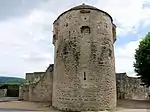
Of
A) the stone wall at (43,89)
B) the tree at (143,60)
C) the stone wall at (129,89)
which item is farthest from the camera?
the stone wall at (129,89)

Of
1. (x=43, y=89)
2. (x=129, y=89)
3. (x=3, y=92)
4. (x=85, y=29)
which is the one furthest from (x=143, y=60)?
(x=3, y=92)

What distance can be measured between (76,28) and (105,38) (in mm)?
2640

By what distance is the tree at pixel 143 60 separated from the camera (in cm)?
2436

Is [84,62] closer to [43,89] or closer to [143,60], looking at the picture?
[143,60]

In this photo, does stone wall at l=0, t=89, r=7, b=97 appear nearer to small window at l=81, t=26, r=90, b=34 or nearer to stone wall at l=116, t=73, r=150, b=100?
stone wall at l=116, t=73, r=150, b=100

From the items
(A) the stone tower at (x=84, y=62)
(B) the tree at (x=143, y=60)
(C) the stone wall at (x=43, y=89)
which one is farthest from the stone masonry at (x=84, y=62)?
(B) the tree at (x=143, y=60)

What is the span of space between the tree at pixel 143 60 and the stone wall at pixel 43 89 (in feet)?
34.1

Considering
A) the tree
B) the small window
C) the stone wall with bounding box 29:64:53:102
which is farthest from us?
the stone wall with bounding box 29:64:53:102

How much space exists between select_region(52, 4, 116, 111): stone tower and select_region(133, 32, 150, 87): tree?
22.9 feet

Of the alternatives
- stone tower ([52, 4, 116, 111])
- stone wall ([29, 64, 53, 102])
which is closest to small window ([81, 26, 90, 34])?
stone tower ([52, 4, 116, 111])

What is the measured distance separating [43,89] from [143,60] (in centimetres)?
1227

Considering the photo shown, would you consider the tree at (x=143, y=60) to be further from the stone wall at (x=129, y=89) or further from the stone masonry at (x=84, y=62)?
the stone masonry at (x=84, y=62)

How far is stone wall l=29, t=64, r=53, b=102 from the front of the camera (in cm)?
2569

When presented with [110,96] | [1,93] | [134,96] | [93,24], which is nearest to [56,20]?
[93,24]
